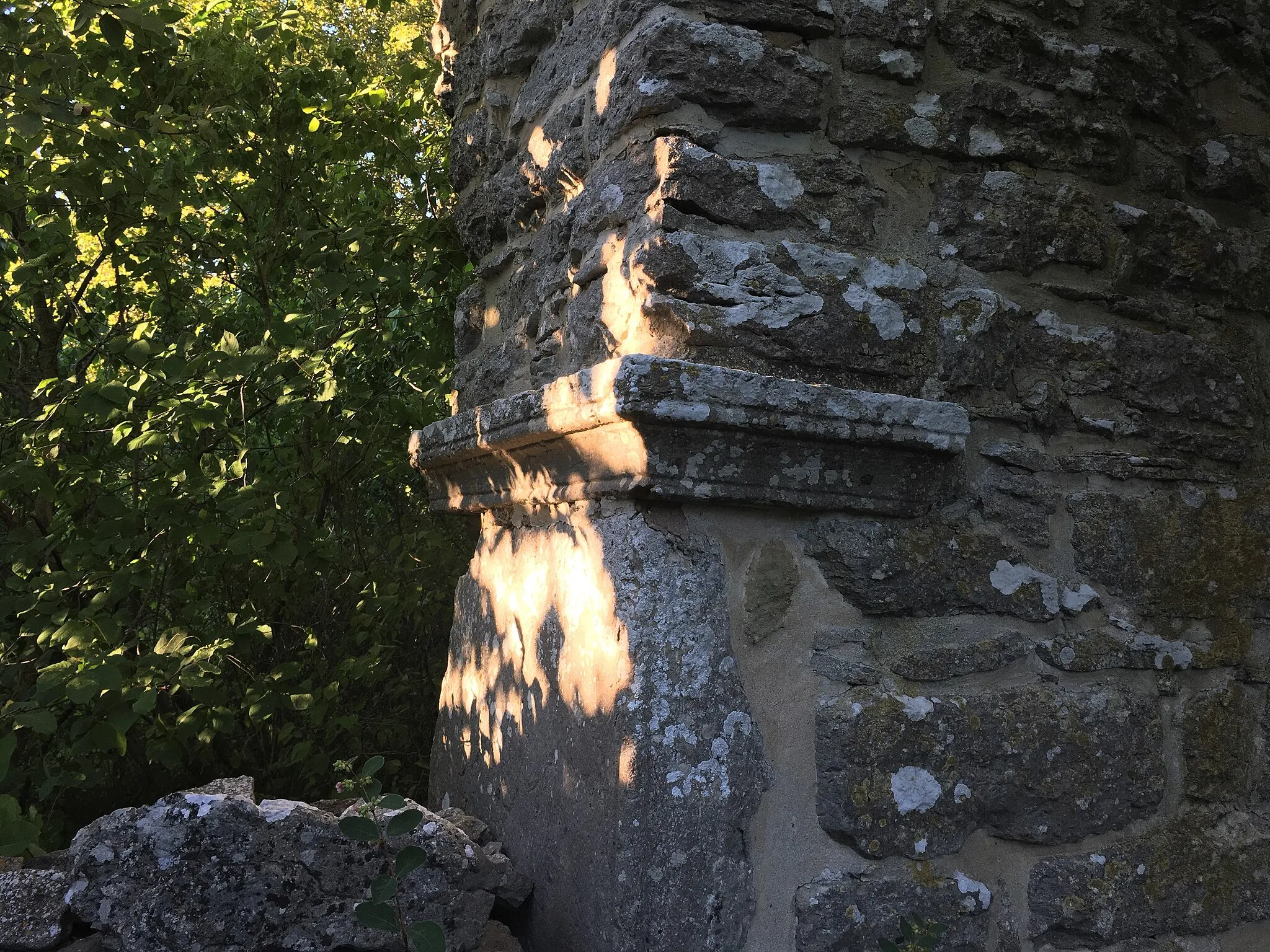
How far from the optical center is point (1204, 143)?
2.27 metres

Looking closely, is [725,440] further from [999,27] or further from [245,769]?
[245,769]

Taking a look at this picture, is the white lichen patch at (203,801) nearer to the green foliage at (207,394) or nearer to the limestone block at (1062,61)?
the green foliage at (207,394)

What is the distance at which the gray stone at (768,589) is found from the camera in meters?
1.79

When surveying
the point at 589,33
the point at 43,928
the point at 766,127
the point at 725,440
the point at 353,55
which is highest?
the point at 353,55

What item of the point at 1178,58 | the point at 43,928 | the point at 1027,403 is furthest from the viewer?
the point at 1178,58

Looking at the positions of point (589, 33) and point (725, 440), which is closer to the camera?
point (725, 440)

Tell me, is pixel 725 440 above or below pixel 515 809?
above

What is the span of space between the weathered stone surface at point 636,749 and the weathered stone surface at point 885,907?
121 mm

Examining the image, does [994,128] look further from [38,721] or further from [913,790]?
[38,721]

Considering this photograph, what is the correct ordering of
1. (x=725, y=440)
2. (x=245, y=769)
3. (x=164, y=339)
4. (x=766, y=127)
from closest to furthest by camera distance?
1. (x=725, y=440)
2. (x=766, y=127)
3. (x=164, y=339)
4. (x=245, y=769)

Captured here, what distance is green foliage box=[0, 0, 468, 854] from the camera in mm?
2588

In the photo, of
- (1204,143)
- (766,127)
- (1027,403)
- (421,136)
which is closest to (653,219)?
(766,127)

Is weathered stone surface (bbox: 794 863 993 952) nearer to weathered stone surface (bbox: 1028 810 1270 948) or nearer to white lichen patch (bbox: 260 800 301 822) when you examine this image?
weathered stone surface (bbox: 1028 810 1270 948)

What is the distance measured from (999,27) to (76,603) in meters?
2.75
